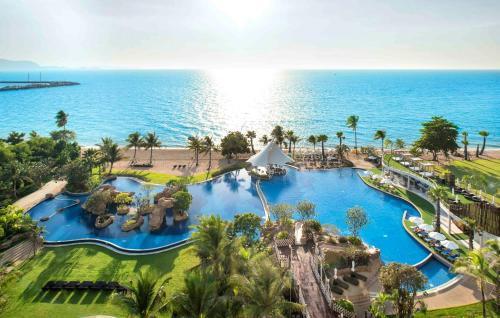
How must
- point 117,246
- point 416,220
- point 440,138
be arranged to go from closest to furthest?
point 117,246 → point 416,220 → point 440,138

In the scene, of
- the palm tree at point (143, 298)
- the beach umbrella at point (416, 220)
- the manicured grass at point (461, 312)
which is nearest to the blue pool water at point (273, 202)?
the beach umbrella at point (416, 220)

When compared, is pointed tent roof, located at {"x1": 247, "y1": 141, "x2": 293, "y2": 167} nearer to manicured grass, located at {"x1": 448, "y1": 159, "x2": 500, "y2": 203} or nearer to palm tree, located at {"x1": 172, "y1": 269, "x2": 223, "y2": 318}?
manicured grass, located at {"x1": 448, "y1": 159, "x2": 500, "y2": 203}

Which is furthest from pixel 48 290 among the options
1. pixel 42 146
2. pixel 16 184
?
pixel 42 146

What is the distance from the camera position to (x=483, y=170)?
4956 cm

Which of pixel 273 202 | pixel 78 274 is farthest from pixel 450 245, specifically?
pixel 78 274

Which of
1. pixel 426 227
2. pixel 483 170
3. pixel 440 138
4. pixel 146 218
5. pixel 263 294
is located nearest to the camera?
pixel 263 294

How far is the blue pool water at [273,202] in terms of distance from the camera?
2959 cm

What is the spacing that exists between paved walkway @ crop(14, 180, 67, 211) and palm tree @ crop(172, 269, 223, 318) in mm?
32094

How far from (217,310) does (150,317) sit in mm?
3208

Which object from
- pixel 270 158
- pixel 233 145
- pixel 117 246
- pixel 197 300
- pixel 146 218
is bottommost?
pixel 117 246

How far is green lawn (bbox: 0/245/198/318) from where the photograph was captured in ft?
70.7

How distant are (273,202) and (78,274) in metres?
21.7

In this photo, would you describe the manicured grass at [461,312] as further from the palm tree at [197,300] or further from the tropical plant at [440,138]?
the tropical plant at [440,138]

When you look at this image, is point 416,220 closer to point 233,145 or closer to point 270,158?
point 270,158
